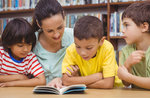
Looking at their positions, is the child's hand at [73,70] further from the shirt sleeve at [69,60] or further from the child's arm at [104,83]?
the child's arm at [104,83]

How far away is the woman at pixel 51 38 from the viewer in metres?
1.54

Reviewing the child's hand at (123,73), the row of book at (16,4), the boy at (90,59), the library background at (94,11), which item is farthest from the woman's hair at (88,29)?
the row of book at (16,4)

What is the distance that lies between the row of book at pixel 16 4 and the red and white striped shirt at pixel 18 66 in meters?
1.83

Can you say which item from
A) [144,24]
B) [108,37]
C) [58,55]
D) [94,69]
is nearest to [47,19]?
[58,55]

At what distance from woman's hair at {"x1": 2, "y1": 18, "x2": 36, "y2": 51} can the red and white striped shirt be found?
0.07m

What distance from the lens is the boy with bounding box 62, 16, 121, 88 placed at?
1286 millimetres

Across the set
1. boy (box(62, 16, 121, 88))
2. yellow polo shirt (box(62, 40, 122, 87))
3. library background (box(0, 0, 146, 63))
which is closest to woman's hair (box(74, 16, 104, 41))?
boy (box(62, 16, 121, 88))

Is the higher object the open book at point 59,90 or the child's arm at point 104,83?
the open book at point 59,90

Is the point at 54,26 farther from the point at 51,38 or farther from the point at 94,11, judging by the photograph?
the point at 94,11

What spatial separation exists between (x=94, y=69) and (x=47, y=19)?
1.56 feet

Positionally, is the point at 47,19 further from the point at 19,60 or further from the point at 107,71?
the point at 107,71

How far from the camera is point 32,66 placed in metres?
1.60

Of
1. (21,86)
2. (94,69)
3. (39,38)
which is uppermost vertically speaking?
(39,38)

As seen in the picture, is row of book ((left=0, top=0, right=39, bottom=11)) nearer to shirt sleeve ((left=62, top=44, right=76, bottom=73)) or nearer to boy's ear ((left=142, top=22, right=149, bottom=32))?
shirt sleeve ((left=62, top=44, right=76, bottom=73))
